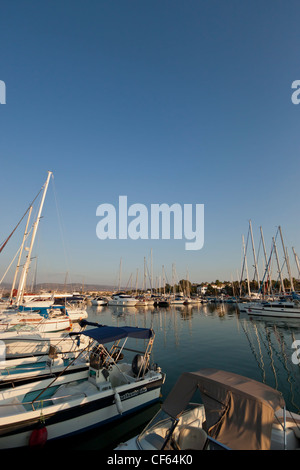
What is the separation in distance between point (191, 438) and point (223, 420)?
3.41ft

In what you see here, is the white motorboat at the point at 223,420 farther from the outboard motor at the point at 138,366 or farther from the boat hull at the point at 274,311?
the boat hull at the point at 274,311

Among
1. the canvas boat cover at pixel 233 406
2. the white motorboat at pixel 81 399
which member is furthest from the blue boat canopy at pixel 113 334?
the canvas boat cover at pixel 233 406

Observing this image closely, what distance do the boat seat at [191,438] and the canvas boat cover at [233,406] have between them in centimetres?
28

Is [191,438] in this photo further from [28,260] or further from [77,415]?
[28,260]

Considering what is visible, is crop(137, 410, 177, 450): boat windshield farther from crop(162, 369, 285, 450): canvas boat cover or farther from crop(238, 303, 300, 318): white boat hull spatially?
crop(238, 303, 300, 318): white boat hull

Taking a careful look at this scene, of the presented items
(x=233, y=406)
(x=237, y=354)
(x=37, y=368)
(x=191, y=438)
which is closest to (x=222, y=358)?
(x=237, y=354)

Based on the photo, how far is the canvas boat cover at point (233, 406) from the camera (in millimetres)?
5238

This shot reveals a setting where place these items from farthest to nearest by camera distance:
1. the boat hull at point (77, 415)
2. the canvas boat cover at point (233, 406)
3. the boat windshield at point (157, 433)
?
the boat hull at point (77, 415), the boat windshield at point (157, 433), the canvas boat cover at point (233, 406)

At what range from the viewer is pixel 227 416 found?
577cm

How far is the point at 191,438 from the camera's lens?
593 cm

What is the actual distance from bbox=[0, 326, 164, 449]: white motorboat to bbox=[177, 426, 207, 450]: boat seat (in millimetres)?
4717
